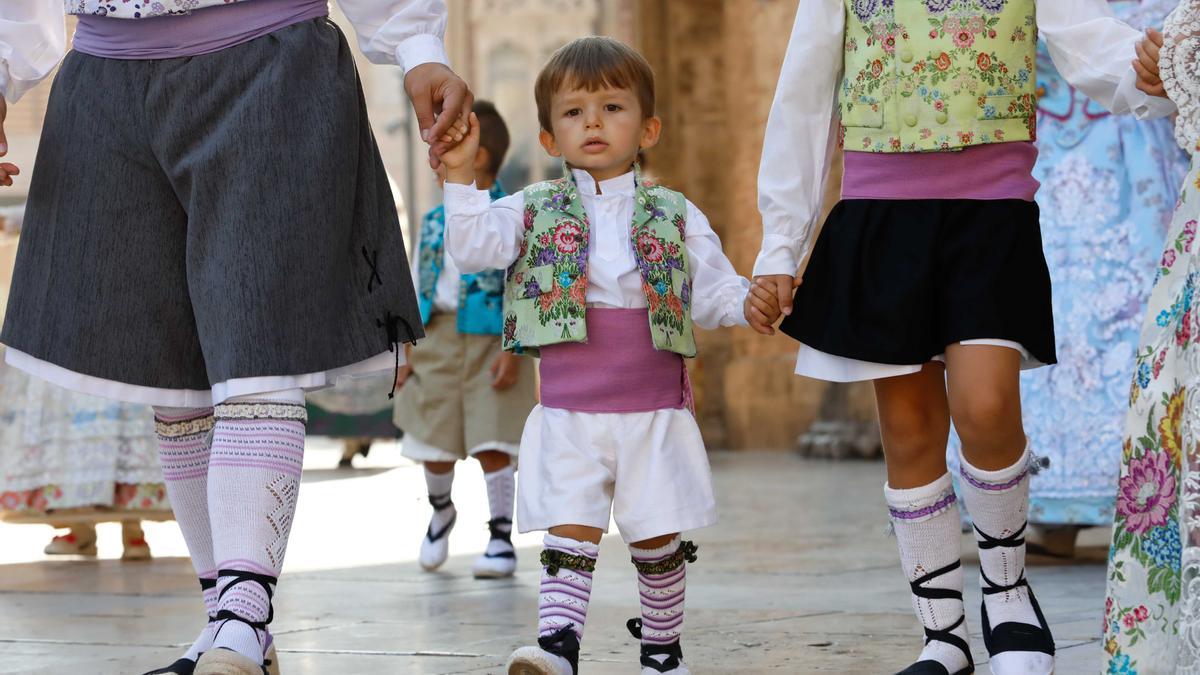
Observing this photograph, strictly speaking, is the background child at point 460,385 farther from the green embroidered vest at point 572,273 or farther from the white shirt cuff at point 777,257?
the white shirt cuff at point 777,257

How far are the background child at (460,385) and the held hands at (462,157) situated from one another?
2.41 meters

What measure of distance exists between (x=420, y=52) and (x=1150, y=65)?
1220 millimetres

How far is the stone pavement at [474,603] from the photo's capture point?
370 centimetres

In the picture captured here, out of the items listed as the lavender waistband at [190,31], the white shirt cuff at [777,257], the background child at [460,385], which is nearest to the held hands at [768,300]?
the white shirt cuff at [777,257]

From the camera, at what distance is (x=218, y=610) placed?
276 centimetres

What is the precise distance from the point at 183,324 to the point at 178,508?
1.21 feet

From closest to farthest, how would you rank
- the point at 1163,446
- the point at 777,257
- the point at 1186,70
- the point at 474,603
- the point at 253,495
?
the point at 1163,446
the point at 1186,70
the point at 253,495
the point at 777,257
the point at 474,603

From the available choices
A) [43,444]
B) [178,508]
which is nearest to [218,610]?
[178,508]

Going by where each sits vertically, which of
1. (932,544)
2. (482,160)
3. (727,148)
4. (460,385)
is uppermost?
(482,160)

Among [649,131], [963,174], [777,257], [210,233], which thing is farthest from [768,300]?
[210,233]

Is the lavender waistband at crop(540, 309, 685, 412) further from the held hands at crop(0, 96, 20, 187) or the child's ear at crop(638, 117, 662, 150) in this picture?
the held hands at crop(0, 96, 20, 187)

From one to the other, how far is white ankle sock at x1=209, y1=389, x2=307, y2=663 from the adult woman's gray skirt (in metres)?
0.05

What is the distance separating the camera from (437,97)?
309 centimetres

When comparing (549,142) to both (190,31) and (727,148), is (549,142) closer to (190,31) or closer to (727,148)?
(190,31)
